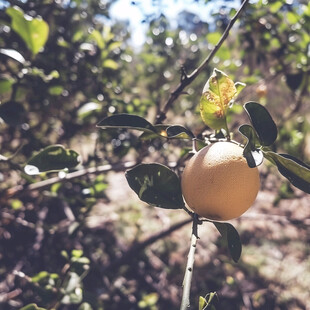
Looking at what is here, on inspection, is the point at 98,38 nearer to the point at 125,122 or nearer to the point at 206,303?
the point at 125,122

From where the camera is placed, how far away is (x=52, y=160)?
0.83 m

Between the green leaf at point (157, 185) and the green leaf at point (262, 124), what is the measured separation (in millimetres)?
221

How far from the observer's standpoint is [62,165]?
0.83 metres

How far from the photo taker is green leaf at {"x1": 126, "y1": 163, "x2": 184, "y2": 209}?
0.69 meters

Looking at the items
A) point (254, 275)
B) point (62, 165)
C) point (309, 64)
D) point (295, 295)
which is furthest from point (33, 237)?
point (309, 64)

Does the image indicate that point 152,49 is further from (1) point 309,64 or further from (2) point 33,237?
(2) point 33,237

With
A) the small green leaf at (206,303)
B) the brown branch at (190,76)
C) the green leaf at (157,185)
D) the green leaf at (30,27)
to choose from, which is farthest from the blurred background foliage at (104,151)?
the small green leaf at (206,303)

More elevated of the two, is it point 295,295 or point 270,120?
point 270,120

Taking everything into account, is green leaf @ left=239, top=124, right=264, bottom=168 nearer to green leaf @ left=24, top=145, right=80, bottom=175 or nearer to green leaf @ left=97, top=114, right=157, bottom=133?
green leaf @ left=97, top=114, right=157, bottom=133

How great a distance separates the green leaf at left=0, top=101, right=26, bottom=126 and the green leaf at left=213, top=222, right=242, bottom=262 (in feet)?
2.71

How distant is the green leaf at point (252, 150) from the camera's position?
1.91 feet

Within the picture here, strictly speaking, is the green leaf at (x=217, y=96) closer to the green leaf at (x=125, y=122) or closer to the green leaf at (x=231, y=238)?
the green leaf at (x=125, y=122)

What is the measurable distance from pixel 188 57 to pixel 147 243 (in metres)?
1.49

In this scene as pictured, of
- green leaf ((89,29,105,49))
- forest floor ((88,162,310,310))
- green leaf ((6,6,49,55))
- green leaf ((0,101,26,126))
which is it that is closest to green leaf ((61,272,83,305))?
green leaf ((0,101,26,126))
